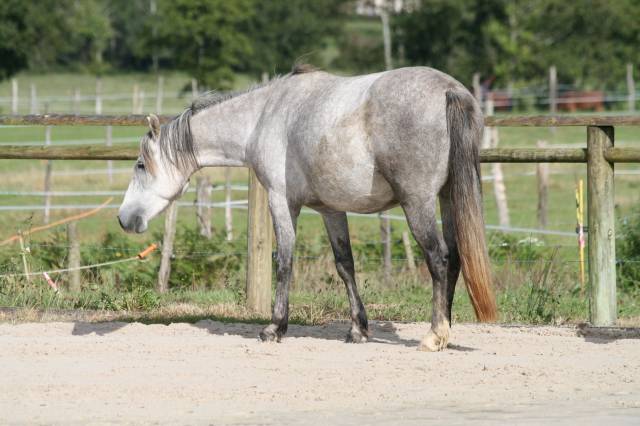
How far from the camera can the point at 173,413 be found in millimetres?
5016

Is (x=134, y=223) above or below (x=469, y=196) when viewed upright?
below

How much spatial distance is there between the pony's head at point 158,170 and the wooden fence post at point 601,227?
100 inches

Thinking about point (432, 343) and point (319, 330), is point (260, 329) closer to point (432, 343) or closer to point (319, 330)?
point (319, 330)

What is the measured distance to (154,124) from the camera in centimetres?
715

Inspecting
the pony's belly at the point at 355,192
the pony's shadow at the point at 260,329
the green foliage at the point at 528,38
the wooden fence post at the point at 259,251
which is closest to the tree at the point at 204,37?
the green foliage at the point at 528,38

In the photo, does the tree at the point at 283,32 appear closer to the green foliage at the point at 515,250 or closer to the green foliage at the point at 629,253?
the green foliage at the point at 515,250

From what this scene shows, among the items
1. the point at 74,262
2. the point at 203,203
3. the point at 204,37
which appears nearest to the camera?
the point at 74,262

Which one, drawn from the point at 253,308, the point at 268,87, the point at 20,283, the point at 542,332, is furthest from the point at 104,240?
the point at 542,332

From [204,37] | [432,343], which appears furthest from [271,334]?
[204,37]

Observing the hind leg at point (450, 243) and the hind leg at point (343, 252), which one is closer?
the hind leg at point (450, 243)

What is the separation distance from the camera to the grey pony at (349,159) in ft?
20.3

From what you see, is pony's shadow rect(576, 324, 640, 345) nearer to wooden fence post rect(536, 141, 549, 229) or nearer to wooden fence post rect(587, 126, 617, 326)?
wooden fence post rect(587, 126, 617, 326)

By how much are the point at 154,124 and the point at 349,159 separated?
4.75 ft

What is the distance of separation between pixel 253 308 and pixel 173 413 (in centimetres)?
317
